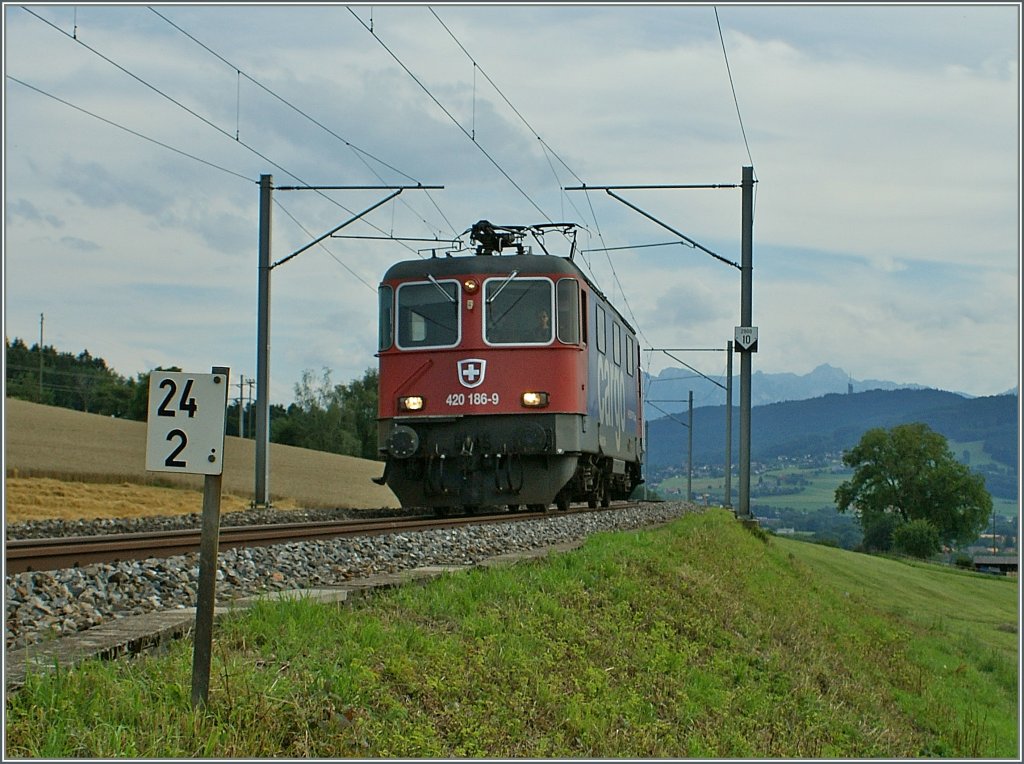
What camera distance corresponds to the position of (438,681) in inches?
233

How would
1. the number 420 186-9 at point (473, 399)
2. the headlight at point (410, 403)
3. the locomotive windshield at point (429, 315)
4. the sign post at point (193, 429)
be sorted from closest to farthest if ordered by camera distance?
1. the sign post at point (193, 429)
2. the number 420 186-9 at point (473, 399)
3. the headlight at point (410, 403)
4. the locomotive windshield at point (429, 315)

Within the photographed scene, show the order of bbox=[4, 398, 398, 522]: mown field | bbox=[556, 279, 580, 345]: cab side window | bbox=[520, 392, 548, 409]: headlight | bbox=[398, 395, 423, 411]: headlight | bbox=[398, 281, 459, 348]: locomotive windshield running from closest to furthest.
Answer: bbox=[520, 392, 548, 409]: headlight < bbox=[556, 279, 580, 345]: cab side window < bbox=[398, 395, 423, 411]: headlight < bbox=[398, 281, 459, 348]: locomotive windshield < bbox=[4, 398, 398, 522]: mown field

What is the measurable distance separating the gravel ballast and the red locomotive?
2961 millimetres

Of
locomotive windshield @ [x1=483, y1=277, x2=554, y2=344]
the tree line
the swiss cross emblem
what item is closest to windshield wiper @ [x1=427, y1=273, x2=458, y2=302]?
locomotive windshield @ [x1=483, y1=277, x2=554, y2=344]

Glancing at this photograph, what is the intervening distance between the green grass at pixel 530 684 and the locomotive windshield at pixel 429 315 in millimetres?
6109

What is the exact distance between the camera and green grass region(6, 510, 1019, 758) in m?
5.01

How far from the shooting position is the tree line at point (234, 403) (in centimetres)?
8094

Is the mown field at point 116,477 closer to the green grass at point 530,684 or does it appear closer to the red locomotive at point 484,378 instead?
the red locomotive at point 484,378

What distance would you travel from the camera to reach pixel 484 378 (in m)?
18.4

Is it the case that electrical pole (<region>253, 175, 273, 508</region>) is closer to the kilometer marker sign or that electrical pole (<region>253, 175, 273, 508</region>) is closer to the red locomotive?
the red locomotive

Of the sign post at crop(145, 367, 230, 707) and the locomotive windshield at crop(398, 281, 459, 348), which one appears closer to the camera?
the sign post at crop(145, 367, 230, 707)

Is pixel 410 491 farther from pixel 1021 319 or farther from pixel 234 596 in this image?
pixel 1021 319

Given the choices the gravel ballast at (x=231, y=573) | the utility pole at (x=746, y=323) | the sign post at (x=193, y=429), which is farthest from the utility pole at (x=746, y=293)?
the sign post at (x=193, y=429)

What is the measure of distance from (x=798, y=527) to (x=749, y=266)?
423 ft
